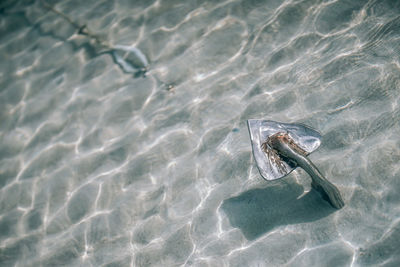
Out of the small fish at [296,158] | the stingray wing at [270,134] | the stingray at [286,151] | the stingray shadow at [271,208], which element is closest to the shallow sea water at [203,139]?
the stingray shadow at [271,208]

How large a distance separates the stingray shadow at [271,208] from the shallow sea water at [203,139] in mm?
17

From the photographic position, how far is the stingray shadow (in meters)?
3.54

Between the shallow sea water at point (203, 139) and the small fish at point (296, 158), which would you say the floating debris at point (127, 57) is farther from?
the small fish at point (296, 158)

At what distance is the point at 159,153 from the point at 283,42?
2.98 metres

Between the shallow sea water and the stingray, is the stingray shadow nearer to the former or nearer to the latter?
the shallow sea water

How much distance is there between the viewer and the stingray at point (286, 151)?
10.1ft

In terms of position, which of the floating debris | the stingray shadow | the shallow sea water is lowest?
the stingray shadow

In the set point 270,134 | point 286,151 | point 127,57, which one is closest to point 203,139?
point 270,134

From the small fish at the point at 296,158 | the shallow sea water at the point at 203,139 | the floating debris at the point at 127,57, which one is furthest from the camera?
the floating debris at the point at 127,57

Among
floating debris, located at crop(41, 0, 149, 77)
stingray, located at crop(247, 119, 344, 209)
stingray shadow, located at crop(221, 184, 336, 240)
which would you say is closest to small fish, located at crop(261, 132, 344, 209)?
stingray, located at crop(247, 119, 344, 209)

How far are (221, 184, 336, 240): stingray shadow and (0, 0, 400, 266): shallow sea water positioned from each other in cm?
2

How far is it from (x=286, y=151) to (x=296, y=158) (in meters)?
0.13

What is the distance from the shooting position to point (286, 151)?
305 centimetres

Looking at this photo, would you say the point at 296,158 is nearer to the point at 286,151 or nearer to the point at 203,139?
the point at 286,151
